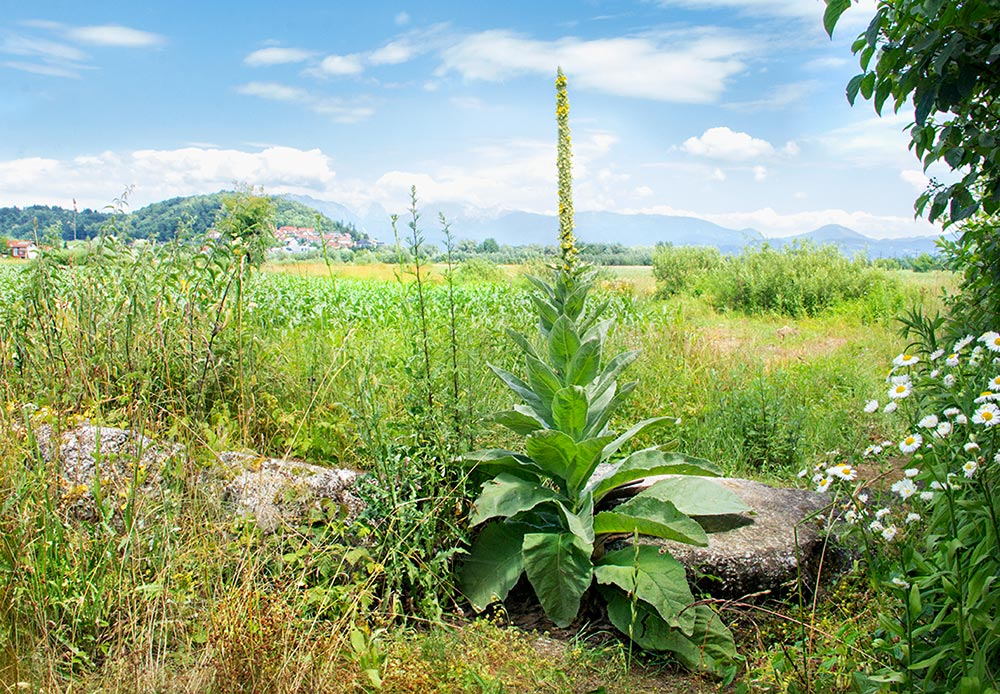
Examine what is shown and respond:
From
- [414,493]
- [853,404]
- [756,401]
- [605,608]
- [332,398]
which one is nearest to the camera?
[414,493]

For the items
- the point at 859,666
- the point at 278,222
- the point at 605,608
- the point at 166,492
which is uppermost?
the point at 278,222

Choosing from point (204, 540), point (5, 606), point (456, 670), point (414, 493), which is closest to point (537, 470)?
point (414, 493)

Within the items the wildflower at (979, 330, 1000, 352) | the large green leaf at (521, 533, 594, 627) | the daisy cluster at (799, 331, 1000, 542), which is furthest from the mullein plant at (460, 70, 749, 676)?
the wildflower at (979, 330, 1000, 352)

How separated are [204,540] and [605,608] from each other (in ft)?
6.24

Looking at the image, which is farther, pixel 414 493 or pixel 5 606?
pixel 414 493

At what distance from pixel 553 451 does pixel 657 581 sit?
73 cm

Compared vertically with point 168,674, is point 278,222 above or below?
above

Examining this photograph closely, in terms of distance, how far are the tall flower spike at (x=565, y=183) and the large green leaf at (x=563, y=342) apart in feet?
1.08

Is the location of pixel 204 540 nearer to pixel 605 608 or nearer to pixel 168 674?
pixel 168 674

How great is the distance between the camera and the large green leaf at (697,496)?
3777 mm

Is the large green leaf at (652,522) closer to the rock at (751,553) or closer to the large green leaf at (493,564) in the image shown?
the rock at (751,553)

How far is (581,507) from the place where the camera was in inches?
151

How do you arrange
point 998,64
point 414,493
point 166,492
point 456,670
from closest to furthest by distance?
point 998,64 < point 456,670 < point 166,492 < point 414,493

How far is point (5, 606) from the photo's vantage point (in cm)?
295
